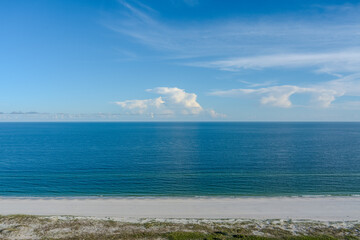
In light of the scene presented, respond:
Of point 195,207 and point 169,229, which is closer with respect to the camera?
point 169,229

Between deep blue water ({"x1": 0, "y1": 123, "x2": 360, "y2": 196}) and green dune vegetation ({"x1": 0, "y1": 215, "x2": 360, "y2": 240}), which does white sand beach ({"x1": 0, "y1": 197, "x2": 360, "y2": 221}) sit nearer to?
green dune vegetation ({"x1": 0, "y1": 215, "x2": 360, "y2": 240})

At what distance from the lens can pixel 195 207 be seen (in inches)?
1547

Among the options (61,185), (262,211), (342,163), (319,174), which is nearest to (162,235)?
(262,211)

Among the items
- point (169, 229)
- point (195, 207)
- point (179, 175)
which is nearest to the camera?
point (169, 229)

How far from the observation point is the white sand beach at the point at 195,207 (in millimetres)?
35906

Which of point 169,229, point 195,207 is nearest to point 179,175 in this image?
point 195,207

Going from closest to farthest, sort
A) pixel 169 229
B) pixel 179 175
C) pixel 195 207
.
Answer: pixel 169 229 → pixel 195 207 → pixel 179 175

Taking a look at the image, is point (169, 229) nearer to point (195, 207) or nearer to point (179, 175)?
point (195, 207)

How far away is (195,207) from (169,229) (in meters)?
10.4

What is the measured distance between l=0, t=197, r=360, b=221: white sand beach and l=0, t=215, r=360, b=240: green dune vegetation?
3166 mm

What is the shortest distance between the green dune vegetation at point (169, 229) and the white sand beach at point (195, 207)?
317cm

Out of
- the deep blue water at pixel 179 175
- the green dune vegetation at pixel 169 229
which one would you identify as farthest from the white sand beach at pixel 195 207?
the deep blue water at pixel 179 175

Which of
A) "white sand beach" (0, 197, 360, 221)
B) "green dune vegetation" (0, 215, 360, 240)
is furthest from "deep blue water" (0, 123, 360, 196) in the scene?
"green dune vegetation" (0, 215, 360, 240)

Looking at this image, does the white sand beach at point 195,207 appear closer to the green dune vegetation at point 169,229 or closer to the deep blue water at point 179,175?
the green dune vegetation at point 169,229
